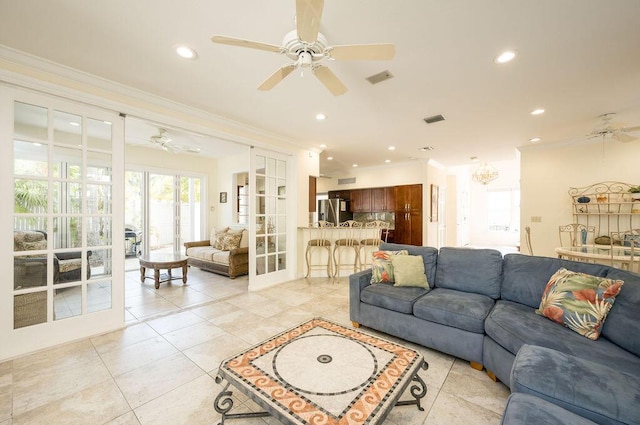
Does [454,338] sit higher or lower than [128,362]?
higher

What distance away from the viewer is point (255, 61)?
2.44m

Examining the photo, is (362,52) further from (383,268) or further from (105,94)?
(105,94)

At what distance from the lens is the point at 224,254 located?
17.1ft

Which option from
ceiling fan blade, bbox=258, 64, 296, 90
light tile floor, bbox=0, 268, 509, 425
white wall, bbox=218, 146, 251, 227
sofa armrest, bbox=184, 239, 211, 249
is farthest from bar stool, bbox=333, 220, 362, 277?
ceiling fan blade, bbox=258, 64, 296, 90

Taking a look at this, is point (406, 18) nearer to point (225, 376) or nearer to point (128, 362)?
point (225, 376)

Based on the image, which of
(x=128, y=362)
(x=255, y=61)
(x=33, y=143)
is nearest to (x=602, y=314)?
(x=255, y=61)

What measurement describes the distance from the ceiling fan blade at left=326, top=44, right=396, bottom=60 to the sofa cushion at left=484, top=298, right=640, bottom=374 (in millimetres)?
2118

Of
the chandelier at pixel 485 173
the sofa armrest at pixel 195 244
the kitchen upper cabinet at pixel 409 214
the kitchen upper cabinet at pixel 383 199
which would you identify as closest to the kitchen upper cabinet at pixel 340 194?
the kitchen upper cabinet at pixel 383 199

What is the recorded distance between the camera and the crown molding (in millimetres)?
2334

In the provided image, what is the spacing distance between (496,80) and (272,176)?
357 centimetres

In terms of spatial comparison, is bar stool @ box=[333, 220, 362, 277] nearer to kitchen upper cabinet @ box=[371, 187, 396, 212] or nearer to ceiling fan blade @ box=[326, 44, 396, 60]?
kitchen upper cabinet @ box=[371, 187, 396, 212]

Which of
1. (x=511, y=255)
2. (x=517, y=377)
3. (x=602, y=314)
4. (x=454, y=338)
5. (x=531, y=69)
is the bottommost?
(x=454, y=338)

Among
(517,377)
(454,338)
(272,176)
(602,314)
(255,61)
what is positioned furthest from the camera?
(272,176)

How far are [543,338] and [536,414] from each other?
0.94 m
